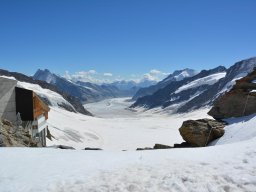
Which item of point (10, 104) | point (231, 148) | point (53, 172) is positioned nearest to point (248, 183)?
point (231, 148)

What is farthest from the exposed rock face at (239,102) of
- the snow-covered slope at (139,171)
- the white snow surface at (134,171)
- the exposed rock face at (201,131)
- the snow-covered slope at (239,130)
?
the white snow surface at (134,171)

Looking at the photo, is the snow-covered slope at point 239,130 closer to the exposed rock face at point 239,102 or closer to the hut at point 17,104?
the exposed rock face at point 239,102

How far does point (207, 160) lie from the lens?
15719 mm

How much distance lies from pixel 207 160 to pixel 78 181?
5507mm

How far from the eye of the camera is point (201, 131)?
2486 centimetres

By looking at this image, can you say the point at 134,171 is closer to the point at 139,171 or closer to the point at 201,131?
the point at 139,171

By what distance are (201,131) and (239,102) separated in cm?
444

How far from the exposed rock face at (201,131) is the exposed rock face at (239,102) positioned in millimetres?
2106

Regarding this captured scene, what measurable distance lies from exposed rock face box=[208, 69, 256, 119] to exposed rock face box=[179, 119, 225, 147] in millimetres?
2106

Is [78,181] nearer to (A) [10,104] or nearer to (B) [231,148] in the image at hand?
(B) [231,148]

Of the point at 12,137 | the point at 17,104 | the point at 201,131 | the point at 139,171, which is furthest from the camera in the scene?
the point at 17,104

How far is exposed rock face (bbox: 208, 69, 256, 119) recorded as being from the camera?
26.5 metres

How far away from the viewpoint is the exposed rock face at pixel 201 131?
24.6 metres

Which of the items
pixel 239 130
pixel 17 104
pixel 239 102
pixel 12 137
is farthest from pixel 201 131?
pixel 17 104
